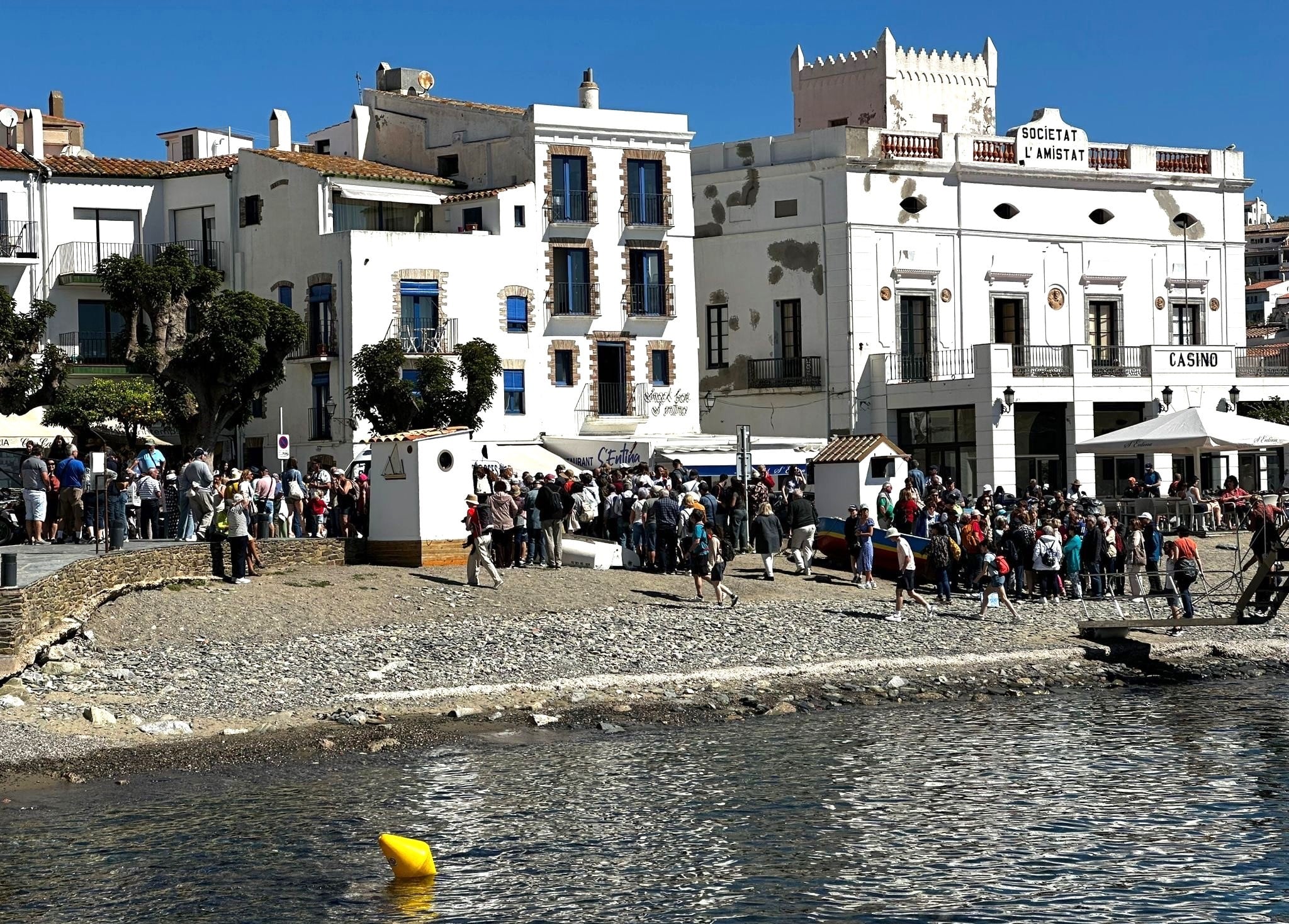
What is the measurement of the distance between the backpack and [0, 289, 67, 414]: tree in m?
20.9

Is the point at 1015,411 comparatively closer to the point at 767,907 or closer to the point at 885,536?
the point at 885,536

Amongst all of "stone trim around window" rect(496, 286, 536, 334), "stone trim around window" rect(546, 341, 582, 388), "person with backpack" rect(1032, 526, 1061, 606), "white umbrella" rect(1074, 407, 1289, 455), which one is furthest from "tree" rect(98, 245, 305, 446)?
"white umbrella" rect(1074, 407, 1289, 455)

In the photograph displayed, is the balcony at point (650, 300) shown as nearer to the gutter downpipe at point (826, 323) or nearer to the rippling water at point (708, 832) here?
the gutter downpipe at point (826, 323)

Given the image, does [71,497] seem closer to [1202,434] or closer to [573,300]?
[573,300]

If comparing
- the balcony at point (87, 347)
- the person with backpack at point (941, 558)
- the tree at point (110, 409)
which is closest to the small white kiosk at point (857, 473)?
the person with backpack at point (941, 558)

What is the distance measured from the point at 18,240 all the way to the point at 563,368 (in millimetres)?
14791

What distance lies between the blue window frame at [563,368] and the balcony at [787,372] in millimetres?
5483

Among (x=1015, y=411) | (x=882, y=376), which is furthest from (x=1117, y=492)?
(x=882, y=376)

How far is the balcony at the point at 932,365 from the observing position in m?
51.7

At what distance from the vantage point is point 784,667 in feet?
94.4

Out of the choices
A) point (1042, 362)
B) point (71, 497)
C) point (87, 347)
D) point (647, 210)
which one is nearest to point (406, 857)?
point (71, 497)

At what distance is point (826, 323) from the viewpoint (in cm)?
5175

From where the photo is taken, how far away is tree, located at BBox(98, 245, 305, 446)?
41969 millimetres

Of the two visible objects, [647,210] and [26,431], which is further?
[647,210]
